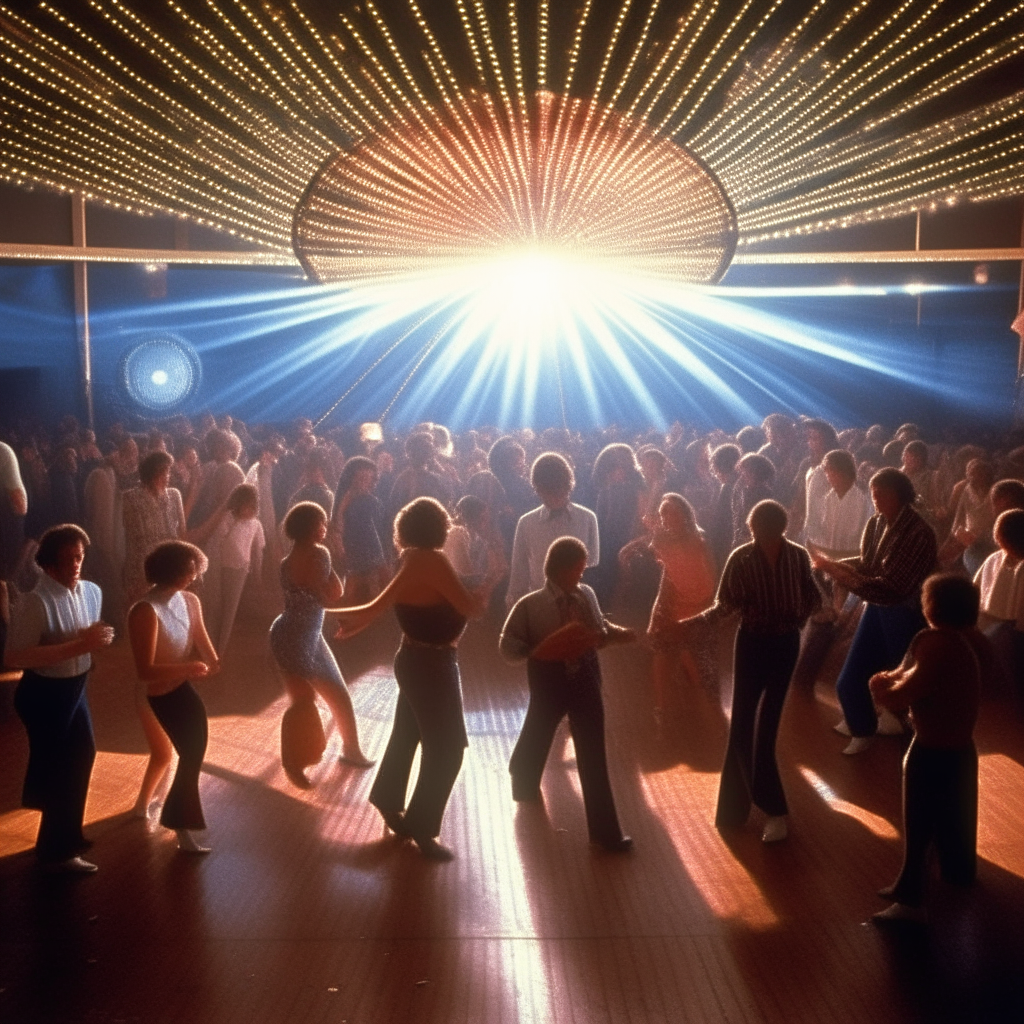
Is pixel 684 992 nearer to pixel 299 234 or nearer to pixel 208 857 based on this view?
pixel 208 857

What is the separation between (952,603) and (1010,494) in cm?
326

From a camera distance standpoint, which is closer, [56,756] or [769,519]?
[56,756]

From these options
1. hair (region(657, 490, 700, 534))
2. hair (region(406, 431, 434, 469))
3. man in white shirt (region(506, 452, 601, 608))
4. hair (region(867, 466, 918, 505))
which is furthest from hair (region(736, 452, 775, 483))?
hair (region(867, 466, 918, 505))

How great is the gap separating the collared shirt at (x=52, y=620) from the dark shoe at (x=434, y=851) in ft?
5.83

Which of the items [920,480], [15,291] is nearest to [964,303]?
[920,480]

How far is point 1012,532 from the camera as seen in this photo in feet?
24.7

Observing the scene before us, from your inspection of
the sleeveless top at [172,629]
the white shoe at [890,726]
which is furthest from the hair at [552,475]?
the sleeveless top at [172,629]

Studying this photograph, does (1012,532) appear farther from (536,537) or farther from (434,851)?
(434,851)

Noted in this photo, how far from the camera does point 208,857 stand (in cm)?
629

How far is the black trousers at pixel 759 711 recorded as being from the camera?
250 inches

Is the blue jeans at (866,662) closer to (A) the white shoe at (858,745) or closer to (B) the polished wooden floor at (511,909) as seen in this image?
(A) the white shoe at (858,745)

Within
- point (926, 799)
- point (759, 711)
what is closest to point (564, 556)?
point (759, 711)

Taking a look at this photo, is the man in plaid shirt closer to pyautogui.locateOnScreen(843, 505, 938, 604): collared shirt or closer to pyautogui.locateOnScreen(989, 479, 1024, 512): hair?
pyautogui.locateOnScreen(843, 505, 938, 604): collared shirt

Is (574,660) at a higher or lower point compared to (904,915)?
higher
